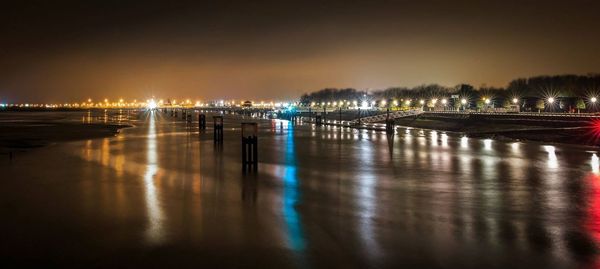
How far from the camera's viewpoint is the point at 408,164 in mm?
21797

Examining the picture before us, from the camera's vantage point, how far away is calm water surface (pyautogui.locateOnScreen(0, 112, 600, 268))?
26.5 feet

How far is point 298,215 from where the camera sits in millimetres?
11172

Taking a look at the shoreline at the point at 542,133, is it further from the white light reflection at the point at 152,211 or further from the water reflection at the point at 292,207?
the white light reflection at the point at 152,211

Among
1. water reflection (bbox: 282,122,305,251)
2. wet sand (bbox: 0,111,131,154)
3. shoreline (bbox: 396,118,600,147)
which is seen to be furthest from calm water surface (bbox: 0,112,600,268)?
shoreline (bbox: 396,118,600,147)

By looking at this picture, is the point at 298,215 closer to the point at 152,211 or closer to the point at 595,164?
the point at 152,211

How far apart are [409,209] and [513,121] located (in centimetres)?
5527

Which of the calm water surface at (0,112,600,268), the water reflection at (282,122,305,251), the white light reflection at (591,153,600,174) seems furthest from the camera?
the white light reflection at (591,153,600,174)

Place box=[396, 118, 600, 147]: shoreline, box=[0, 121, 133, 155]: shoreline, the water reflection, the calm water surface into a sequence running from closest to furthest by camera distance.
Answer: the calm water surface, the water reflection, box=[0, 121, 133, 155]: shoreline, box=[396, 118, 600, 147]: shoreline

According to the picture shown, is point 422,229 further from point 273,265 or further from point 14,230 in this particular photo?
point 14,230

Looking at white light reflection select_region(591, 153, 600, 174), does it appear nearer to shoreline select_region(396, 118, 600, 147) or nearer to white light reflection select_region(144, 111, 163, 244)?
shoreline select_region(396, 118, 600, 147)

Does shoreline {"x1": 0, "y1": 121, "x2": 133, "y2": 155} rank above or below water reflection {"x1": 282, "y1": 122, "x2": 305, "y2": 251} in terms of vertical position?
above

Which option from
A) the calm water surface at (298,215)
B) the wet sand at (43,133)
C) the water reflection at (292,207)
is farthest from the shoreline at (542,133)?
the wet sand at (43,133)

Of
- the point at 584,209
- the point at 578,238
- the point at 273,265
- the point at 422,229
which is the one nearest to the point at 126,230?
the point at 273,265

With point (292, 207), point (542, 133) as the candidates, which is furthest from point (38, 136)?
point (542, 133)
